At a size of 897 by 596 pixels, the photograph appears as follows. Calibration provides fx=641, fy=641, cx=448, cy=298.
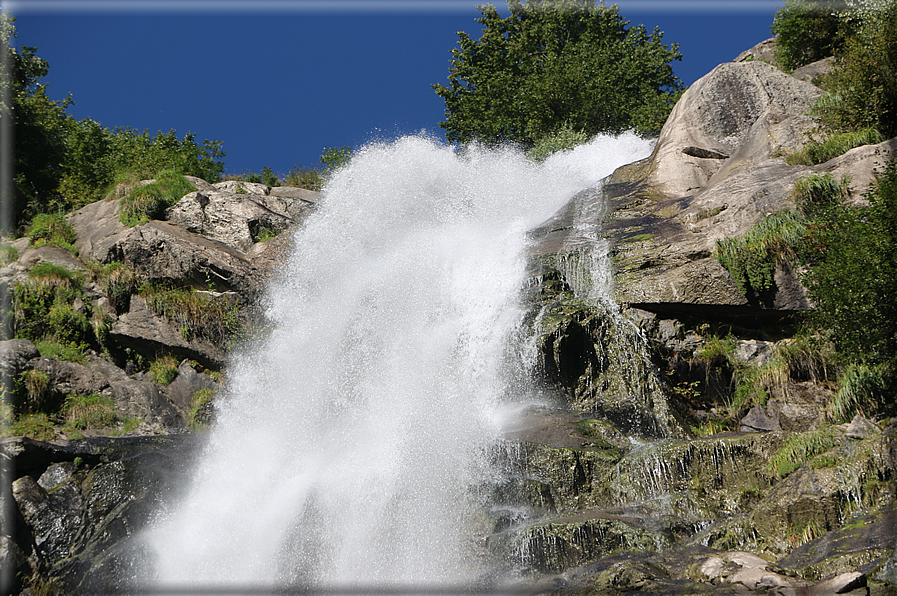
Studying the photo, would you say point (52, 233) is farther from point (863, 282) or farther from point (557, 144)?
point (863, 282)

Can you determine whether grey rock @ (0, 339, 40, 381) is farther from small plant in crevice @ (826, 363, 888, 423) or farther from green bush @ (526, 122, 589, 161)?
green bush @ (526, 122, 589, 161)

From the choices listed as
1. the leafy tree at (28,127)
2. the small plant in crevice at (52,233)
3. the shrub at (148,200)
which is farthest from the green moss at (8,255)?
the leafy tree at (28,127)

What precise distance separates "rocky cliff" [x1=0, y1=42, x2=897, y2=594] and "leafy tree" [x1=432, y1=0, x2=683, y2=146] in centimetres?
936

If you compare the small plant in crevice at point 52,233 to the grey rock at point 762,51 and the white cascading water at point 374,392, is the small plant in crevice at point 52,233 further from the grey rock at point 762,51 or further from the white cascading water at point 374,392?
the grey rock at point 762,51

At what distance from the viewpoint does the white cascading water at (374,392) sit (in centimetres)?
839

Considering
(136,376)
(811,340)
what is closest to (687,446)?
(811,340)

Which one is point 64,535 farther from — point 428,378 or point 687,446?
point 687,446

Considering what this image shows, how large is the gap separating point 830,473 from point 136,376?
13.5m

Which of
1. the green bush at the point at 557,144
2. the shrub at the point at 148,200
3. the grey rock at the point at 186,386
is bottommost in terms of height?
the grey rock at the point at 186,386

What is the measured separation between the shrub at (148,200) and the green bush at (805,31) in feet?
61.7

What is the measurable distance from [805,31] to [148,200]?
19878 mm

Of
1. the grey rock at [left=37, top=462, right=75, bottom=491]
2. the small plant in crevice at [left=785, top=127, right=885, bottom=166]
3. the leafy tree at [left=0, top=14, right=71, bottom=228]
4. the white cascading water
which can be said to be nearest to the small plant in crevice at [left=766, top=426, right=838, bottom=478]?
the white cascading water

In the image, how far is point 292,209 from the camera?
19.8 meters

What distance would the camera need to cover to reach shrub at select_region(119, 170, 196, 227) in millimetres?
17391
